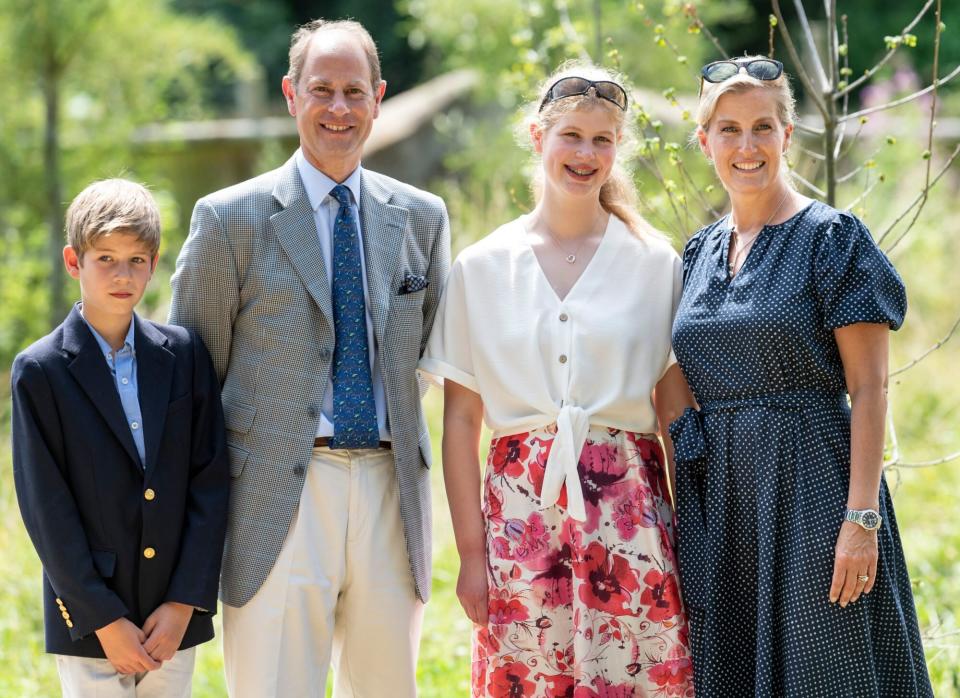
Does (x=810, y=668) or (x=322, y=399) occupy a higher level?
(x=322, y=399)

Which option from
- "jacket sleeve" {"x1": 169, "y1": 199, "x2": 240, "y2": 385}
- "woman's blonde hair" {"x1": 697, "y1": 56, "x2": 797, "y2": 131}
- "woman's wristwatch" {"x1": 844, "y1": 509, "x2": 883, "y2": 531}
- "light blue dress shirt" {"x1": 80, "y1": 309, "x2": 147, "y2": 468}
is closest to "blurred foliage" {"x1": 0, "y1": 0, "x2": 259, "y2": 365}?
"jacket sleeve" {"x1": 169, "y1": 199, "x2": 240, "y2": 385}

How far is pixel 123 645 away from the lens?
2.75m

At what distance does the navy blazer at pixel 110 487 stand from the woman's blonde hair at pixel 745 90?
144 centimetres

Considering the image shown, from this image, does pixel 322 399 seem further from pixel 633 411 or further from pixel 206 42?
pixel 206 42

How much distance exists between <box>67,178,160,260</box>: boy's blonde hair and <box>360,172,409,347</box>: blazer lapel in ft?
1.82

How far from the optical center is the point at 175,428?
286 centimetres

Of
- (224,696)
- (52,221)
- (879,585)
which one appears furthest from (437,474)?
(879,585)

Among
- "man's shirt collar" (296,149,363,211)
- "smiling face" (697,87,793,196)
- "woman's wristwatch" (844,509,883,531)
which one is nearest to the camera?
"woman's wristwatch" (844,509,883,531)

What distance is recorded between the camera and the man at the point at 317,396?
299 centimetres

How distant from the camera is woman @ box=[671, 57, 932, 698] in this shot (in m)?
2.71

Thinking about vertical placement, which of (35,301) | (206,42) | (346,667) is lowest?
(346,667)

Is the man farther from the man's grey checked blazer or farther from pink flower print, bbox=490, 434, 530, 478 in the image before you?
pink flower print, bbox=490, 434, 530, 478

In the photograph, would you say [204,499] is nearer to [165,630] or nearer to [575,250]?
[165,630]

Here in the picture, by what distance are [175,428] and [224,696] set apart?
1907mm
